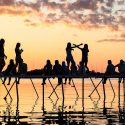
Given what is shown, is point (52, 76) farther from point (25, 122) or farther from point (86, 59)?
point (25, 122)

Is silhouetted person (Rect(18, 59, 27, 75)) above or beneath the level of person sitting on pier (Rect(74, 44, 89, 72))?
beneath

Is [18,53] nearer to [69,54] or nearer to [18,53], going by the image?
[18,53]

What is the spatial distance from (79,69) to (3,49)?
5.76 metres

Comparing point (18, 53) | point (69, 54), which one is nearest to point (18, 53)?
point (18, 53)

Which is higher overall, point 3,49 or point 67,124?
point 3,49

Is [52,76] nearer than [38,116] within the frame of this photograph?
No

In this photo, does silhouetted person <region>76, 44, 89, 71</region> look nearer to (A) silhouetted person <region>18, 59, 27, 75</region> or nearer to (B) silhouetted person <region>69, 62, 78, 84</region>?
(B) silhouetted person <region>69, 62, 78, 84</region>

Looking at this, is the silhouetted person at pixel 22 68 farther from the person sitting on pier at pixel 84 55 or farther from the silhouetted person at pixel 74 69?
the person sitting on pier at pixel 84 55

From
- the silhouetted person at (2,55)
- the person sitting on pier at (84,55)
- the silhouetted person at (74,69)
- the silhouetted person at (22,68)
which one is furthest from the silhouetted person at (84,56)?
the silhouetted person at (2,55)

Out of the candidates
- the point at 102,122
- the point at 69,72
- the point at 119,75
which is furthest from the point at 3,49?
the point at 102,122

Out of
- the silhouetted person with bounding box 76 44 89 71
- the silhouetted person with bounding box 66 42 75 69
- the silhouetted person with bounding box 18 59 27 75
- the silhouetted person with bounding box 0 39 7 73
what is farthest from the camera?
the silhouetted person with bounding box 76 44 89 71

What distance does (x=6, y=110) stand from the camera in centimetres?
3425

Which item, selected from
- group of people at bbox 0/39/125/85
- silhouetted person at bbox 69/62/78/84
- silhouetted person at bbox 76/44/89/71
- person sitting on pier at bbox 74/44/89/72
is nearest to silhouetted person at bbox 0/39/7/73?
group of people at bbox 0/39/125/85

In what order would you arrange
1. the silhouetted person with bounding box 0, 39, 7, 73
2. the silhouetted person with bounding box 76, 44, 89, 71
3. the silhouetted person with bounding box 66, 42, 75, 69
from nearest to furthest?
the silhouetted person with bounding box 0, 39, 7, 73 → the silhouetted person with bounding box 66, 42, 75, 69 → the silhouetted person with bounding box 76, 44, 89, 71
